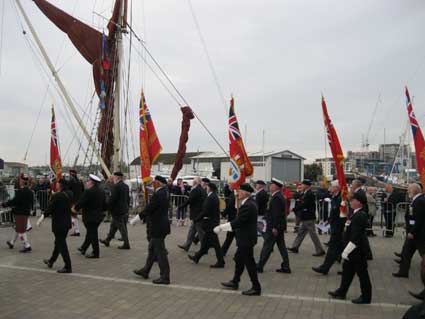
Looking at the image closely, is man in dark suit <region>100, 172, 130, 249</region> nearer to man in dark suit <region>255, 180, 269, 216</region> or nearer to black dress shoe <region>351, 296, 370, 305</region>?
man in dark suit <region>255, 180, 269, 216</region>

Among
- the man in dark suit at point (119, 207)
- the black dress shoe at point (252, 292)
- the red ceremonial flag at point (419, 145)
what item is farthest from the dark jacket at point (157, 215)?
the red ceremonial flag at point (419, 145)

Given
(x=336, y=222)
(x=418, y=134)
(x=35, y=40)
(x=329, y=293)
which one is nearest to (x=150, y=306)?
(x=329, y=293)

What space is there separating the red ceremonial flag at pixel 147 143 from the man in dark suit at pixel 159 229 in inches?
95.0

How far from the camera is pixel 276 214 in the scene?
8.63 m

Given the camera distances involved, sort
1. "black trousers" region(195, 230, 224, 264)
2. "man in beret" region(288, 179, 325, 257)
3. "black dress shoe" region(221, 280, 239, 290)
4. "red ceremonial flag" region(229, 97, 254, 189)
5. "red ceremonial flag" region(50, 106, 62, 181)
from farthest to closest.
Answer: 1. "red ceremonial flag" region(50, 106, 62, 181)
2. "man in beret" region(288, 179, 325, 257)
3. "red ceremonial flag" region(229, 97, 254, 189)
4. "black trousers" region(195, 230, 224, 264)
5. "black dress shoe" region(221, 280, 239, 290)

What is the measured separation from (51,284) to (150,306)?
223cm

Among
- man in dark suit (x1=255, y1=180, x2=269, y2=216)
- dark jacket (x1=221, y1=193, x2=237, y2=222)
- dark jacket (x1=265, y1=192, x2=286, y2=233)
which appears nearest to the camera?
dark jacket (x1=265, y1=192, x2=286, y2=233)

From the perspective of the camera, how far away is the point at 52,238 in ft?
41.8

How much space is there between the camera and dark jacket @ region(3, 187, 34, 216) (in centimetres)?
1052

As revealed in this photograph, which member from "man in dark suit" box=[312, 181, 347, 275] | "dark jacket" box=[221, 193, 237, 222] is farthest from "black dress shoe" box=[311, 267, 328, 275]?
"dark jacket" box=[221, 193, 237, 222]

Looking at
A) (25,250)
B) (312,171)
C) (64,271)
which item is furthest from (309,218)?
(312,171)

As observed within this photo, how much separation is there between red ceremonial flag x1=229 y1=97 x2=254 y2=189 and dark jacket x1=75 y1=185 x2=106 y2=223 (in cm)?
320

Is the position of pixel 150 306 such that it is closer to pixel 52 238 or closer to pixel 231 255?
pixel 231 255

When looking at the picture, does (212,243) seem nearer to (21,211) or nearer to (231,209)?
(231,209)
